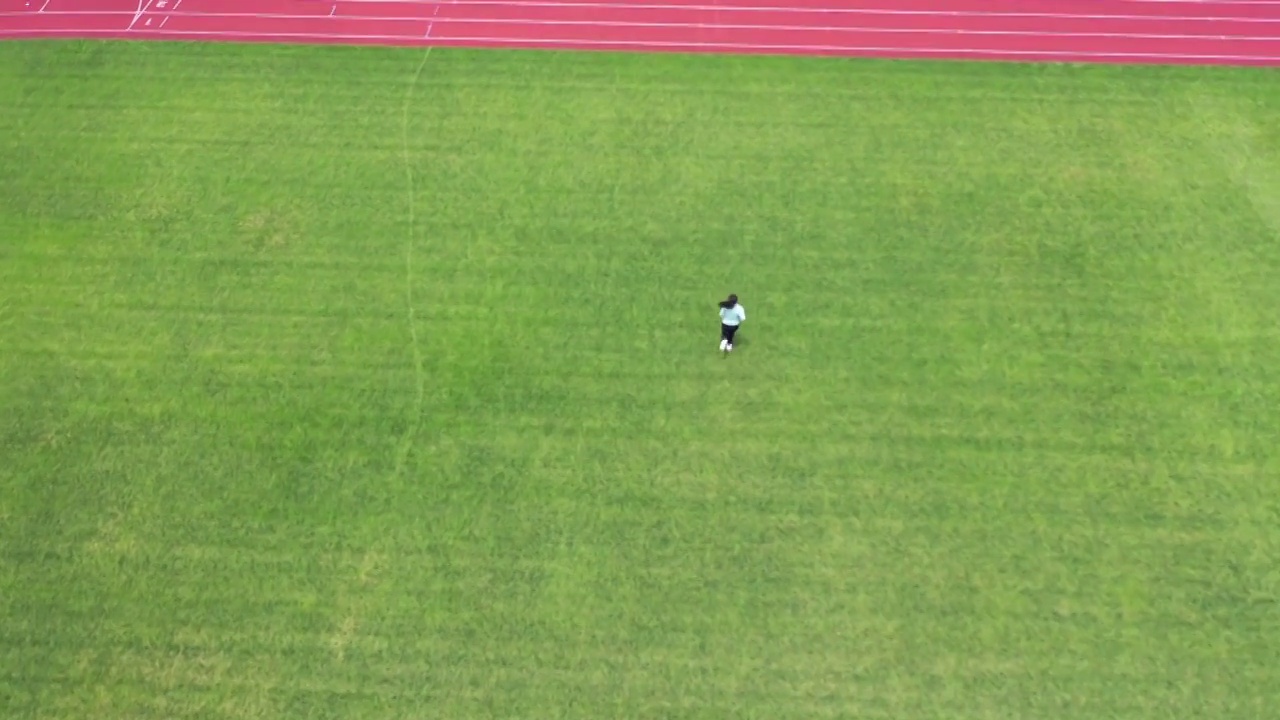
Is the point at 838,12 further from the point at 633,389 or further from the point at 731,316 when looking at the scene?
the point at 633,389

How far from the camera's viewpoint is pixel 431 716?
6547 millimetres

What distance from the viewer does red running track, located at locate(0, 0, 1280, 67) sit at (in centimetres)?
1059

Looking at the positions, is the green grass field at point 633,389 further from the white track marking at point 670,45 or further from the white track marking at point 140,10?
the white track marking at point 140,10

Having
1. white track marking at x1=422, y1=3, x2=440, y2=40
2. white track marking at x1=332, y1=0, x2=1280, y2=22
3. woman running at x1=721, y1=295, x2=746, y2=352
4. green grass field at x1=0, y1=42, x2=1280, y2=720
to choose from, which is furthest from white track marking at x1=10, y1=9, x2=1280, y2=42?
woman running at x1=721, y1=295, x2=746, y2=352

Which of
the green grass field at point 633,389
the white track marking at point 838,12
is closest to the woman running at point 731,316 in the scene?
the green grass field at point 633,389

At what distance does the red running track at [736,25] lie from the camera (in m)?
10.6

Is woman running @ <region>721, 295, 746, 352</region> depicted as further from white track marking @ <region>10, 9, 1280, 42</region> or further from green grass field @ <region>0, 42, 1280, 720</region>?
white track marking @ <region>10, 9, 1280, 42</region>

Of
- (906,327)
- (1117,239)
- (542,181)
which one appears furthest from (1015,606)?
(542,181)

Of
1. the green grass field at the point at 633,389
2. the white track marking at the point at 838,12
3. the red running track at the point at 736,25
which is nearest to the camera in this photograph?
the green grass field at the point at 633,389

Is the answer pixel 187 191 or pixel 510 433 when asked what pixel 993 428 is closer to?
pixel 510 433

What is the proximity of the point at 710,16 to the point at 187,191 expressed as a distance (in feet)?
22.4

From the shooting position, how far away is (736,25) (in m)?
10.9

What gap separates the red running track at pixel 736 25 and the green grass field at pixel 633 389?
1.43 ft

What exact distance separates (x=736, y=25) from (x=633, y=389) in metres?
5.68
